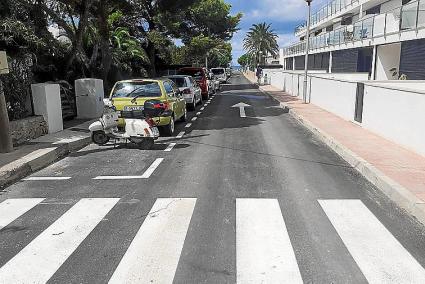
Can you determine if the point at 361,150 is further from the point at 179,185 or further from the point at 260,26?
the point at 260,26

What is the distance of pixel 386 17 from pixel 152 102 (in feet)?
57.0

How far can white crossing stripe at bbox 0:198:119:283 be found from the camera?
13.0ft

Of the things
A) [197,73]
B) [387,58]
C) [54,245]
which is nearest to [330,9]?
[387,58]

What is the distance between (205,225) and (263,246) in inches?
35.8

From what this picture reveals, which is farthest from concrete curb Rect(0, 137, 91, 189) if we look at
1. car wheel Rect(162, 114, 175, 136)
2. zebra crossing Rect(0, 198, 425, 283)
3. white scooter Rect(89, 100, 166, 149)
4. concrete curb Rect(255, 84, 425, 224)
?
concrete curb Rect(255, 84, 425, 224)

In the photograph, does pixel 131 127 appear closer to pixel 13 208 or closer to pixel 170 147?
pixel 170 147

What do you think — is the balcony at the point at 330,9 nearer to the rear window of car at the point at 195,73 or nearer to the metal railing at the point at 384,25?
the metal railing at the point at 384,25

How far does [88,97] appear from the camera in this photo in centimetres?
1498

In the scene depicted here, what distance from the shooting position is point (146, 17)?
108ft

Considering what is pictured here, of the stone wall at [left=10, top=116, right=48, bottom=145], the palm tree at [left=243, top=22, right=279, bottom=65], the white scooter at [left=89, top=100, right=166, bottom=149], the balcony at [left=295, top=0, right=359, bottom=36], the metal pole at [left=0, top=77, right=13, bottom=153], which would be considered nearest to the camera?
the metal pole at [left=0, top=77, right=13, bottom=153]

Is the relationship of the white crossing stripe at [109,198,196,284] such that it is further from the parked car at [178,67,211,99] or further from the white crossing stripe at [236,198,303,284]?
the parked car at [178,67,211,99]

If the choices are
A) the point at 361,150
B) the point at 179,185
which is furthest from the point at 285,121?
the point at 179,185

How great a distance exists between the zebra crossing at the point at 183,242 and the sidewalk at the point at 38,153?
5.26 feet

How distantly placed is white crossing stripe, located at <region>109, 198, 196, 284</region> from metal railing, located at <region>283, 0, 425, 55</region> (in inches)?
678
